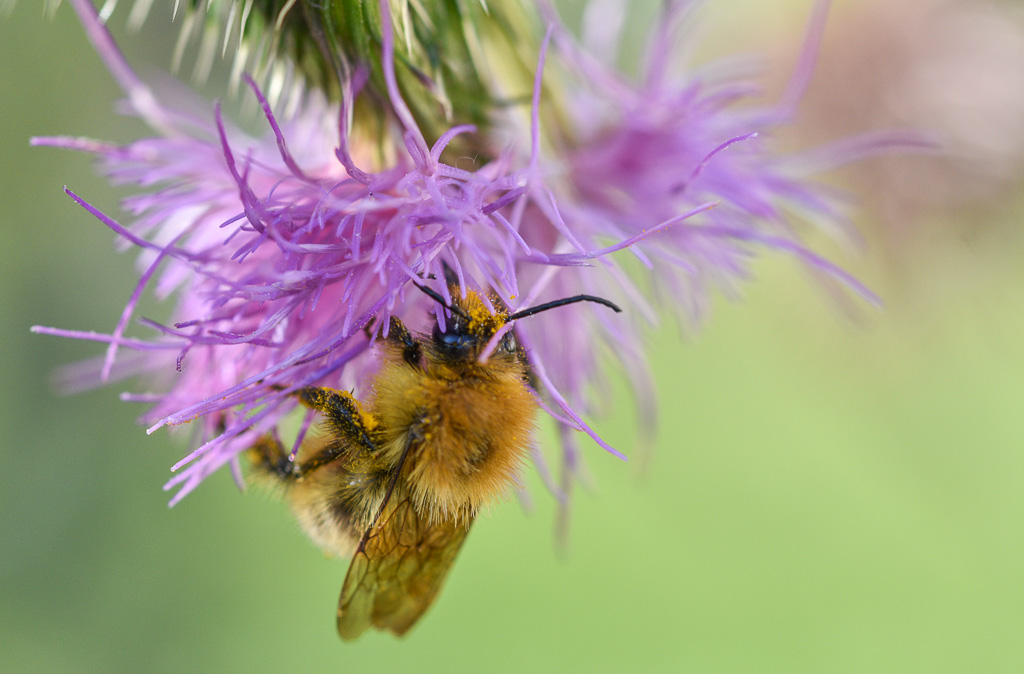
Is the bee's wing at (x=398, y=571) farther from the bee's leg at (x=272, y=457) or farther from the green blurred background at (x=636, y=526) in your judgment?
the green blurred background at (x=636, y=526)

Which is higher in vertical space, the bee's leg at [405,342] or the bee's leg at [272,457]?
the bee's leg at [405,342]

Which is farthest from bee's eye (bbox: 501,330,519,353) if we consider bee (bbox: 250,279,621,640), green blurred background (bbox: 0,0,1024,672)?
green blurred background (bbox: 0,0,1024,672)

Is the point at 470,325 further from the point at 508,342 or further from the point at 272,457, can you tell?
the point at 272,457

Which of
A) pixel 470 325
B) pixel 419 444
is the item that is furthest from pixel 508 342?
pixel 419 444

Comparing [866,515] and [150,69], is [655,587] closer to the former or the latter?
[866,515]

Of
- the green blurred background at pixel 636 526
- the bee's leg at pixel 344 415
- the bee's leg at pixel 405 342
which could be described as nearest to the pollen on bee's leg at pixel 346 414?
the bee's leg at pixel 344 415

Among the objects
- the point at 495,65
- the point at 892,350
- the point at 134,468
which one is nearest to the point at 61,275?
the point at 134,468

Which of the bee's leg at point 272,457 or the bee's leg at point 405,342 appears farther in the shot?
the bee's leg at point 272,457
